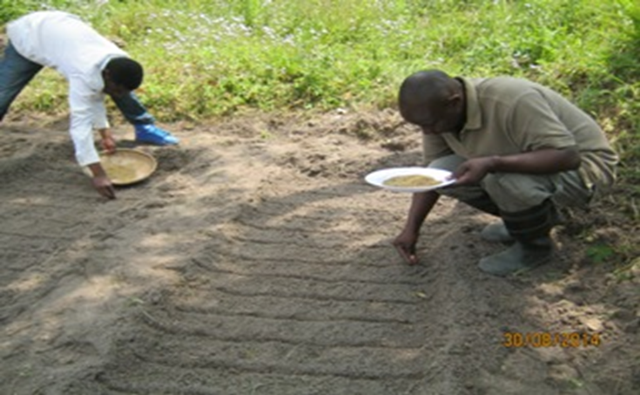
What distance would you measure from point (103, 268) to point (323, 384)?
55.3 inches

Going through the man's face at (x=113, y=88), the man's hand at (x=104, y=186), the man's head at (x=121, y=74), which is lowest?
the man's hand at (x=104, y=186)

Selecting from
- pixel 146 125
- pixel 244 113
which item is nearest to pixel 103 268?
pixel 146 125

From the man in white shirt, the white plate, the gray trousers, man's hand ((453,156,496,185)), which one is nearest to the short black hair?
the man in white shirt

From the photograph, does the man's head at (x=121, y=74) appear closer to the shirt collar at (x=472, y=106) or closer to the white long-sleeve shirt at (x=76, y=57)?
the white long-sleeve shirt at (x=76, y=57)

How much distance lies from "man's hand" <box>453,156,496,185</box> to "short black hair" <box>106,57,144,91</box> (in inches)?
88.5

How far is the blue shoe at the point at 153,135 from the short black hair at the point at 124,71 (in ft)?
2.70

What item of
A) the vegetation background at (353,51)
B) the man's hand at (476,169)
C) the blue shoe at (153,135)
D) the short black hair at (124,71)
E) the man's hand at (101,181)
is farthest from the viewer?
the blue shoe at (153,135)

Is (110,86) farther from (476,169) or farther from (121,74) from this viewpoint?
(476,169)

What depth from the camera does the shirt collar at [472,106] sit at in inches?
110

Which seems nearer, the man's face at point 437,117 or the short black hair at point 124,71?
the man's face at point 437,117

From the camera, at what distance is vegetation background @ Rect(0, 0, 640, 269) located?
4.65 metres
